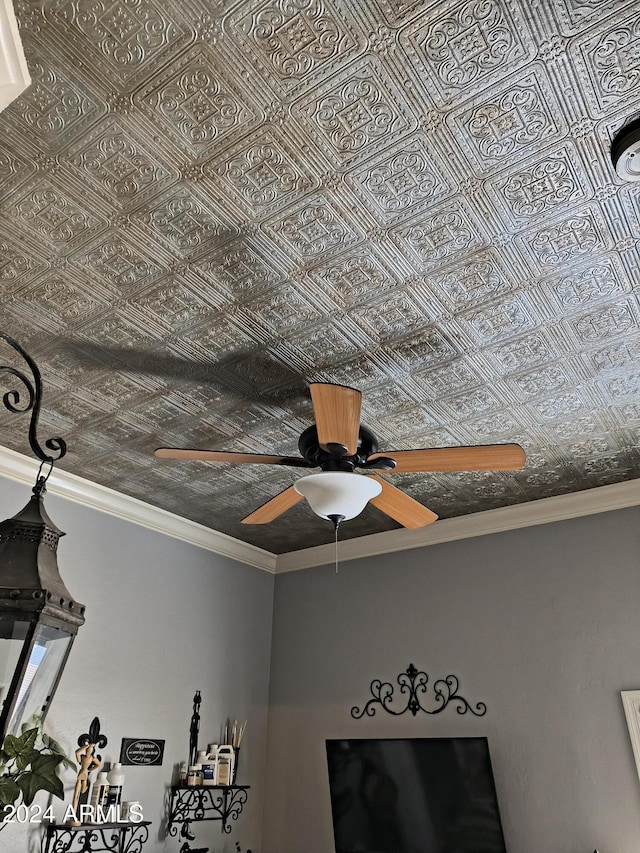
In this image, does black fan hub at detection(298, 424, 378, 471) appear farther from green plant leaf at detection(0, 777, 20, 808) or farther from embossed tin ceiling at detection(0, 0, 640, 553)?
green plant leaf at detection(0, 777, 20, 808)

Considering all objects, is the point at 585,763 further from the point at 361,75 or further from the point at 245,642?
the point at 361,75

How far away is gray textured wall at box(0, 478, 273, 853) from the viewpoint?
3.25 meters

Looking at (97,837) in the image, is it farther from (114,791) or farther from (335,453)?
(335,453)

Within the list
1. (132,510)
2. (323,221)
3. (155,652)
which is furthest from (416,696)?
(323,221)

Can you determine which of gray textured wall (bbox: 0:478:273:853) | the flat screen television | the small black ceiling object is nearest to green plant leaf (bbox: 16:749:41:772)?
the small black ceiling object

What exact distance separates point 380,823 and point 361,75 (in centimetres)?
335

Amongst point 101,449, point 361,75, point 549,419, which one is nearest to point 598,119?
point 361,75

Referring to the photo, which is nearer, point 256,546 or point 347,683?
point 347,683

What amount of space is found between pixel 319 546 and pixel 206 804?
1.56 metres

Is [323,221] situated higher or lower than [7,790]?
higher

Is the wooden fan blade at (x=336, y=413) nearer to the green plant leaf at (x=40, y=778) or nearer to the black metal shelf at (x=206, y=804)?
the green plant leaf at (x=40, y=778)

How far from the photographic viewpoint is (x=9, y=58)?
66 cm

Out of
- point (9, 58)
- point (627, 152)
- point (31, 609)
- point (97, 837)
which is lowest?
point (97, 837)

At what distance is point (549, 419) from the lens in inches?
113
